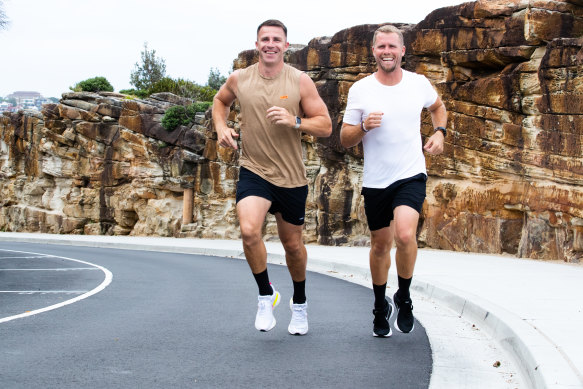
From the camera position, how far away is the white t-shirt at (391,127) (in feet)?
20.2

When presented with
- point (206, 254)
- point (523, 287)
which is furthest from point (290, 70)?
Answer: point (206, 254)

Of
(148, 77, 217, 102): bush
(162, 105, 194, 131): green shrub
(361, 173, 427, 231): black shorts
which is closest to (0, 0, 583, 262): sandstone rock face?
(162, 105, 194, 131): green shrub

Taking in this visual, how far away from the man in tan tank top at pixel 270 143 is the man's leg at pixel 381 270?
63 centimetres

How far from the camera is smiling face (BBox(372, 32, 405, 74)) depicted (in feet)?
20.2

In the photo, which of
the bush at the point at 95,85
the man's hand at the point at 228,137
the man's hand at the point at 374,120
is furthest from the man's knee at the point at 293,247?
the bush at the point at 95,85

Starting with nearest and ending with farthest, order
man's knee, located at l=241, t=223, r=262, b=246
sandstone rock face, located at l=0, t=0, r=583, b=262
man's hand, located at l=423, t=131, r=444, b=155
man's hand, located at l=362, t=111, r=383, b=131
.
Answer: man's hand, located at l=362, t=111, r=383, b=131 < man's knee, located at l=241, t=223, r=262, b=246 < man's hand, located at l=423, t=131, r=444, b=155 < sandstone rock face, located at l=0, t=0, r=583, b=262

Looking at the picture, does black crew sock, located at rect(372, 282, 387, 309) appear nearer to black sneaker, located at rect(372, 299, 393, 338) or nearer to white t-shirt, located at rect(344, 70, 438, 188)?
black sneaker, located at rect(372, 299, 393, 338)

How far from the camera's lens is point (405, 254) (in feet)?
20.1

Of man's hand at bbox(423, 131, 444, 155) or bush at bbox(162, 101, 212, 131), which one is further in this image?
bush at bbox(162, 101, 212, 131)

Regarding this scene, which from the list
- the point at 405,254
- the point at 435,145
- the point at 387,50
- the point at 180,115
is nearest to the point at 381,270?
the point at 405,254

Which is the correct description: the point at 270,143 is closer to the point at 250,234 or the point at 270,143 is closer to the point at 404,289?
the point at 250,234

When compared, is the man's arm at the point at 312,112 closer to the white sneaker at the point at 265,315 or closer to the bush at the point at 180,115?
the white sneaker at the point at 265,315

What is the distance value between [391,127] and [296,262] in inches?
53.5

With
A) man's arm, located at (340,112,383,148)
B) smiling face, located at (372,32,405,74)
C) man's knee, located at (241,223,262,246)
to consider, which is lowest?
man's knee, located at (241,223,262,246)
